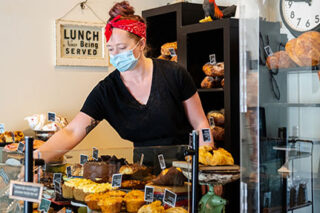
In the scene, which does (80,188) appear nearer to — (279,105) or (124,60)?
(279,105)

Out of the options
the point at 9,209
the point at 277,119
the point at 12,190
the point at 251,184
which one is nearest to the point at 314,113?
the point at 277,119

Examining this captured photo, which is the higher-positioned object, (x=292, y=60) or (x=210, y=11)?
(x=210, y=11)

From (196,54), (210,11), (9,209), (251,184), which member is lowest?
(9,209)

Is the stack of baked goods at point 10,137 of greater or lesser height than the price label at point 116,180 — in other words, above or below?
above

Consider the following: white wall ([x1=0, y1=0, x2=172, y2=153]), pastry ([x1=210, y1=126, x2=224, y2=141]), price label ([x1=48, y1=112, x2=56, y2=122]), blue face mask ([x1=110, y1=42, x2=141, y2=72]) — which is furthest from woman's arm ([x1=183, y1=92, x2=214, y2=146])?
white wall ([x1=0, y1=0, x2=172, y2=153])

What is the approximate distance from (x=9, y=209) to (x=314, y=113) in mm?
1080

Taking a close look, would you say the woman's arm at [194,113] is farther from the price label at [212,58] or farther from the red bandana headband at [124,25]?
the price label at [212,58]

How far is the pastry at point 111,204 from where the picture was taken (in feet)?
5.11

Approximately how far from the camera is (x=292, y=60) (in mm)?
1447

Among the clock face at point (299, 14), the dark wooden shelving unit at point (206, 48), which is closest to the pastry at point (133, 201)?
the clock face at point (299, 14)

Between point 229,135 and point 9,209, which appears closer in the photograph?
point 9,209

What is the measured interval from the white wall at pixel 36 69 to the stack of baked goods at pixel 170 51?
2.19 feet

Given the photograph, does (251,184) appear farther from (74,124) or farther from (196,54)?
(196,54)

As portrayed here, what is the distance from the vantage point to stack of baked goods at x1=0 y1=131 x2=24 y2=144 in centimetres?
322
